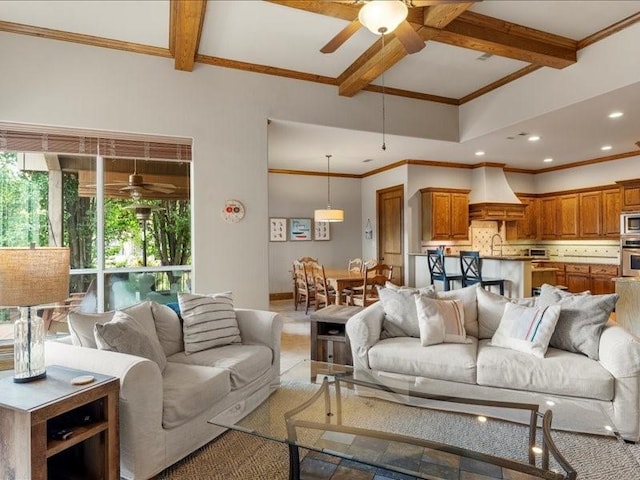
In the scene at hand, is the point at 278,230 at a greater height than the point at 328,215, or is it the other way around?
the point at 328,215

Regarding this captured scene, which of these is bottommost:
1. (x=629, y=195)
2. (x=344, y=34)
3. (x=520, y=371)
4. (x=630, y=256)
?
(x=520, y=371)

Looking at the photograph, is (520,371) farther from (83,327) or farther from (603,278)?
(603,278)

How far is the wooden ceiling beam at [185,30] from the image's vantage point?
3.06 metres

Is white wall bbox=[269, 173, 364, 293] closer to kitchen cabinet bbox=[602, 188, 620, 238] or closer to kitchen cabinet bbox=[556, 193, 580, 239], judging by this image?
kitchen cabinet bbox=[556, 193, 580, 239]

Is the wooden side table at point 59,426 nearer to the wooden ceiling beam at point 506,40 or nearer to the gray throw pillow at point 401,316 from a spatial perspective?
the gray throw pillow at point 401,316

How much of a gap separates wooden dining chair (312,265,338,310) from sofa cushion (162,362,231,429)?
3.14 m

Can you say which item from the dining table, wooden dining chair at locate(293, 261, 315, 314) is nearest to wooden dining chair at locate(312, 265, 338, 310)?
the dining table

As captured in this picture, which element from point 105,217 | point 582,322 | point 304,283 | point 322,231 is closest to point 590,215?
point 322,231

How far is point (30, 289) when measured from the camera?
1994mm

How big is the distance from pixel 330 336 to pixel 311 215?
5.18m

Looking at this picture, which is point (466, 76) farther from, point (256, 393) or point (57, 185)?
point (57, 185)

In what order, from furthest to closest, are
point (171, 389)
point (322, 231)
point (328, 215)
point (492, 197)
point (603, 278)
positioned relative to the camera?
1. point (322, 231)
2. point (492, 197)
3. point (328, 215)
4. point (603, 278)
5. point (171, 389)

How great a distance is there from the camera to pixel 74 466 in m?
2.08

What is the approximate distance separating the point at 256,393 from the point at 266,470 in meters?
0.67
